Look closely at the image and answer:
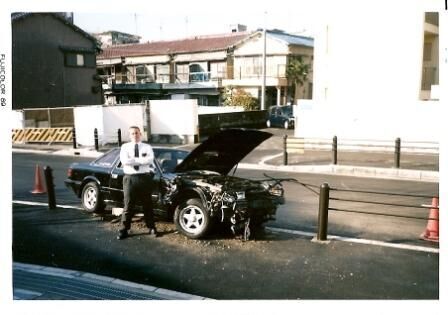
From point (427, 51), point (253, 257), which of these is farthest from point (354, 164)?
point (253, 257)

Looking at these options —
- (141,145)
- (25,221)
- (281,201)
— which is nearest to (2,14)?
(141,145)

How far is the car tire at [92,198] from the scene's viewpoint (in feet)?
24.2

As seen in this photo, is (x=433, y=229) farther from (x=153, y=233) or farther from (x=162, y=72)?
(x=162, y=72)

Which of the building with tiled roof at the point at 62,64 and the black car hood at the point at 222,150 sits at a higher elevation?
the building with tiled roof at the point at 62,64

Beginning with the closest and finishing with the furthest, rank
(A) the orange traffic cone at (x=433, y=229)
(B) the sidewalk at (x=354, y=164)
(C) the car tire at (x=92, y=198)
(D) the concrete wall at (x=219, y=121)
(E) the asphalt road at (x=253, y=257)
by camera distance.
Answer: (E) the asphalt road at (x=253, y=257) < (A) the orange traffic cone at (x=433, y=229) < (C) the car tire at (x=92, y=198) < (B) the sidewalk at (x=354, y=164) < (D) the concrete wall at (x=219, y=121)

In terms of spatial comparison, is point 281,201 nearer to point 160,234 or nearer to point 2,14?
point 160,234

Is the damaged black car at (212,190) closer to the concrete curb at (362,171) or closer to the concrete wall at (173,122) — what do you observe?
the concrete wall at (173,122)

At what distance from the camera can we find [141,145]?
5.88 meters

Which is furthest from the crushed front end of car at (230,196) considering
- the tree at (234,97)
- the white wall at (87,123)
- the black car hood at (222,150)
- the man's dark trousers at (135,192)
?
the white wall at (87,123)

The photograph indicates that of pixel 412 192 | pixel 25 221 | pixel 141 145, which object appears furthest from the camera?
pixel 412 192

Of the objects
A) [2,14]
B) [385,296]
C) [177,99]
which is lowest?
[385,296]

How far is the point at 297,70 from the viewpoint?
91.3 feet

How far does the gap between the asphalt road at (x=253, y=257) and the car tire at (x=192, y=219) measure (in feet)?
0.48
